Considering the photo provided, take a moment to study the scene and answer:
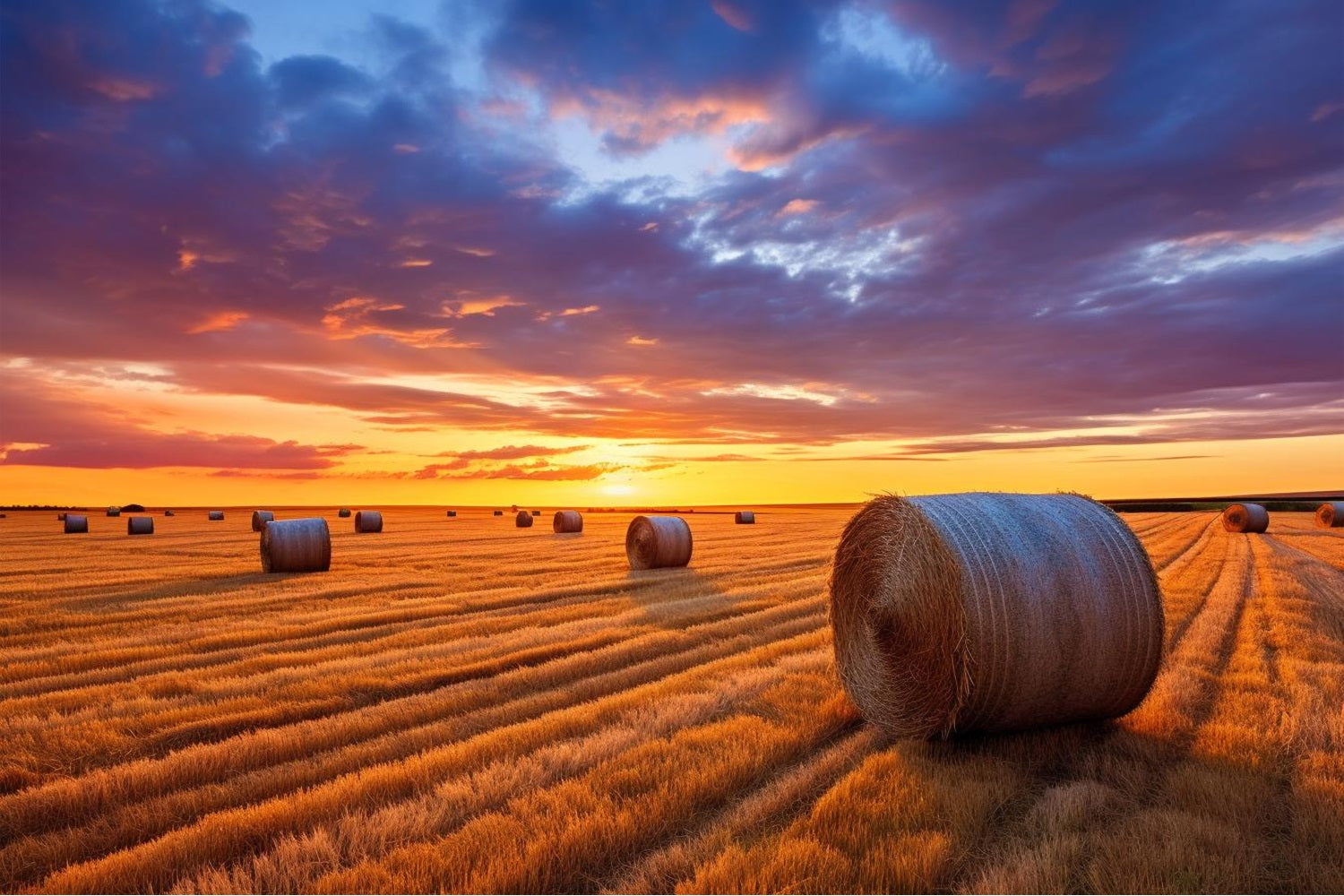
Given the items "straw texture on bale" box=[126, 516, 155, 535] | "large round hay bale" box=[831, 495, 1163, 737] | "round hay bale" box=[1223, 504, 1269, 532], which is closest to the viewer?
"large round hay bale" box=[831, 495, 1163, 737]

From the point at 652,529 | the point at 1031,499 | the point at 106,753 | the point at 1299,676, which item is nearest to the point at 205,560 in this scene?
the point at 652,529

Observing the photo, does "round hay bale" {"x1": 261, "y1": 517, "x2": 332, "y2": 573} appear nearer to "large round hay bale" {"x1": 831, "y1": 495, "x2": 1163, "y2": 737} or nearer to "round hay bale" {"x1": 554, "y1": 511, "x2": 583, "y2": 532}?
"large round hay bale" {"x1": 831, "y1": 495, "x2": 1163, "y2": 737}

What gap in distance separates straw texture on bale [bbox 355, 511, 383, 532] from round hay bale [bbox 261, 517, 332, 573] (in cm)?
2149

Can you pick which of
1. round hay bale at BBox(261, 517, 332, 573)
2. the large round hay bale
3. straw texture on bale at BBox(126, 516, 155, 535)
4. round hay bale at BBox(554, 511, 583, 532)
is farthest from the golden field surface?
straw texture on bale at BBox(126, 516, 155, 535)

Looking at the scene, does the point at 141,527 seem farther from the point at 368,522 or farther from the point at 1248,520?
the point at 1248,520

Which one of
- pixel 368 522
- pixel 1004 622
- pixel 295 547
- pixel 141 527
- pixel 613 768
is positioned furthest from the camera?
pixel 368 522

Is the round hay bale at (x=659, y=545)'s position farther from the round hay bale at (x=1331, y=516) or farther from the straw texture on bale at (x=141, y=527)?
the round hay bale at (x=1331, y=516)

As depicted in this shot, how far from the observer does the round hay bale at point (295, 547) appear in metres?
20.7

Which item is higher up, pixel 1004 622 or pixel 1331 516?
pixel 1004 622

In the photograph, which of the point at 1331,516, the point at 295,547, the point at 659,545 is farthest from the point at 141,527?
the point at 1331,516

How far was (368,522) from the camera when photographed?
139 ft

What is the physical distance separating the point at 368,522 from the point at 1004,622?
4007cm

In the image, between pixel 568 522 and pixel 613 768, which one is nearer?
A: pixel 613 768

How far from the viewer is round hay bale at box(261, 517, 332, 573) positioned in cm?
2069
